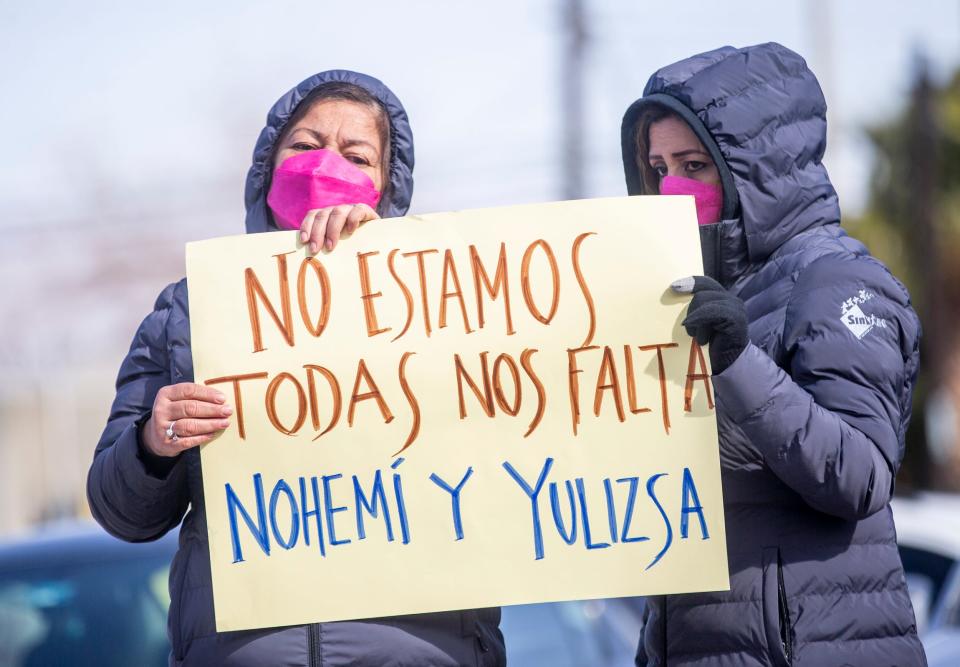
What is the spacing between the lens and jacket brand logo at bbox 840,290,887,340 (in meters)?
2.27

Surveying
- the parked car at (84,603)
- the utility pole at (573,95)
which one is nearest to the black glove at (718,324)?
the parked car at (84,603)

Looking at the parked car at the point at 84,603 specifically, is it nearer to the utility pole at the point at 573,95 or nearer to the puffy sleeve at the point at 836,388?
the puffy sleeve at the point at 836,388

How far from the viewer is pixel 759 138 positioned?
252cm

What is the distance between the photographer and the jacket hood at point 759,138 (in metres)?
2.50

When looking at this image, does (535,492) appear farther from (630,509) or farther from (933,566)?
(933,566)

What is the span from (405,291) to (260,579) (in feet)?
1.97

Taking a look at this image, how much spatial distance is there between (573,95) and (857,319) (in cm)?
1175

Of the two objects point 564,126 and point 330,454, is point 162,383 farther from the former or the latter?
point 564,126

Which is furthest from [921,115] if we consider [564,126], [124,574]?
[124,574]

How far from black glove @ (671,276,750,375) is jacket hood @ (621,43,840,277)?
0.26 metres

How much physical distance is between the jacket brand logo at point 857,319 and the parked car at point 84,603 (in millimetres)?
2405

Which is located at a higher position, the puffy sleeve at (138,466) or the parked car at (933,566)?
the puffy sleeve at (138,466)

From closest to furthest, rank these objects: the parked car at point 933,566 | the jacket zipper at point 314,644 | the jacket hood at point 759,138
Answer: the jacket zipper at point 314,644 < the jacket hood at point 759,138 < the parked car at point 933,566

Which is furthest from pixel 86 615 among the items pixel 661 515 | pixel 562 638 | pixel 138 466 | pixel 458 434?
pixel 661 515
